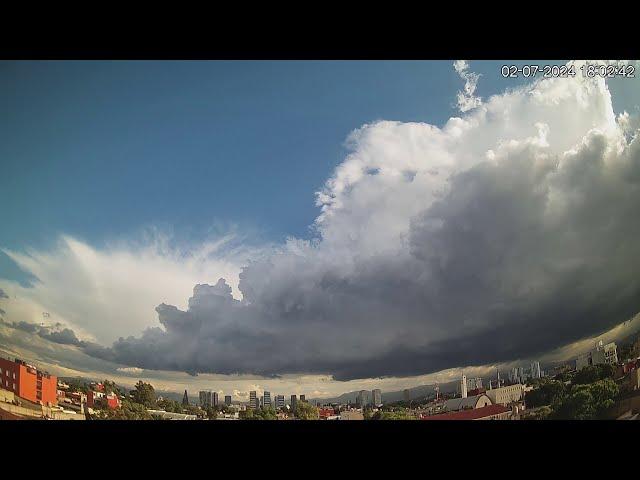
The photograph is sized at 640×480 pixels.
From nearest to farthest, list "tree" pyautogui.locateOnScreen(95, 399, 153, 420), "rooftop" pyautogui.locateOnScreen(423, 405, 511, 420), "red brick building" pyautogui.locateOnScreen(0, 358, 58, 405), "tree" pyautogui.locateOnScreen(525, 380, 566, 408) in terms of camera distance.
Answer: "rooftop" pyautogui.locateOnScreen(423, 405, 511, 420), "red brick building" pyautogui.locateOnScreen(0, 358, 58, 405), "tree" pyautogui.locateOnScreen(525, 380, 566, 408), "tree" pyautogui.locateOnScreen(95, 399, 153, 420)

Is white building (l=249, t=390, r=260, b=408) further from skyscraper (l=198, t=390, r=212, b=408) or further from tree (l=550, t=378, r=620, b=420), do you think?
tree (l=550, t=378, r=620, b=420)

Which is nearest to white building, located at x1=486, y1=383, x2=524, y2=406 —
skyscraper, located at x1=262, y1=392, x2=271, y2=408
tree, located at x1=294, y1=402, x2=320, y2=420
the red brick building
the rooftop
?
the rooftop

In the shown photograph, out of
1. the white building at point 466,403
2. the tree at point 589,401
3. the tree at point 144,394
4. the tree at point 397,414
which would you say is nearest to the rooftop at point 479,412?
the white building at point 466,403

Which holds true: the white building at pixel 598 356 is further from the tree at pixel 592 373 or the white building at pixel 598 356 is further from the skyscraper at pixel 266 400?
the skyscraper at pixel 266 400

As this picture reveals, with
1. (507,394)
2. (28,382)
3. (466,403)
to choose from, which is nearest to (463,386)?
(466,403)

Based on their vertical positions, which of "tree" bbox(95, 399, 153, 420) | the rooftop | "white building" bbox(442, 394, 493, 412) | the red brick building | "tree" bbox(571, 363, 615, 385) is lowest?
the rooftop

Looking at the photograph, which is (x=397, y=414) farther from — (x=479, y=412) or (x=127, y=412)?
(x=127, y=412)

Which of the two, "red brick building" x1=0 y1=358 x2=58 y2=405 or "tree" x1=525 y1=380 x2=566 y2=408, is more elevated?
"red brick building" x1=0 y1=358 x2=58 y2=405
